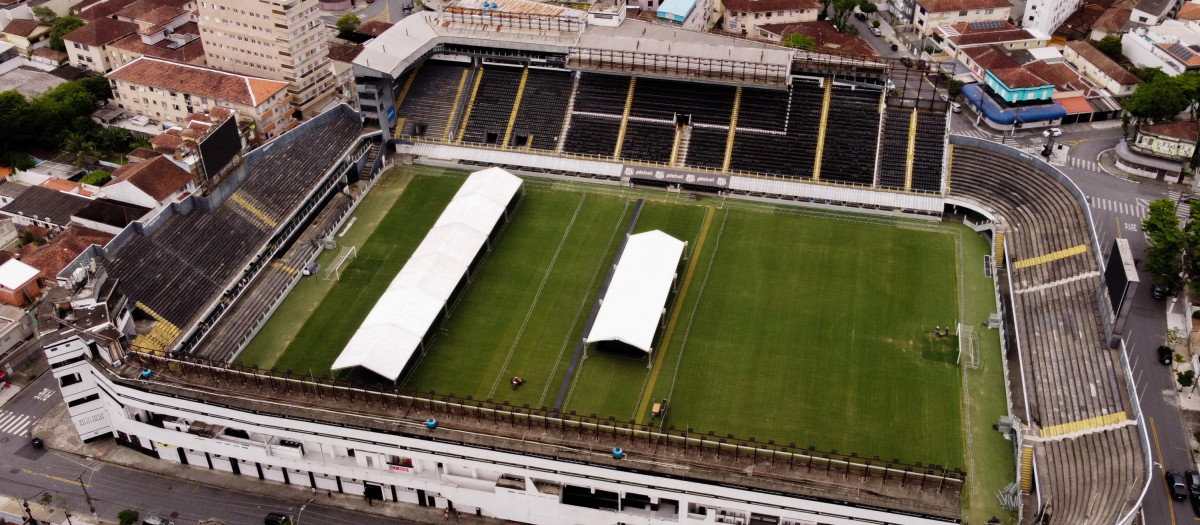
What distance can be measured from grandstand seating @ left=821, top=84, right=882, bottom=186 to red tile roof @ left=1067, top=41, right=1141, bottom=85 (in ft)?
121

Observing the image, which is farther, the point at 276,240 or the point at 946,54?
the point at 946,54

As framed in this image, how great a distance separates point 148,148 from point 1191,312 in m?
108

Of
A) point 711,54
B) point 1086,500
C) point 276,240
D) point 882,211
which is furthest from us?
point 711,54

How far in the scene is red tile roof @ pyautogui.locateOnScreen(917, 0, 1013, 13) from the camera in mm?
135500

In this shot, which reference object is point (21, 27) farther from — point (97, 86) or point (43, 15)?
point (97, 86)

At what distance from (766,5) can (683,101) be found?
40.8 meters

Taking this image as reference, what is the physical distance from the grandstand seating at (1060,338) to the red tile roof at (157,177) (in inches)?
2984

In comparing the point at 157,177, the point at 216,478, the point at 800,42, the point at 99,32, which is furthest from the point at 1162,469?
the point at 99,32

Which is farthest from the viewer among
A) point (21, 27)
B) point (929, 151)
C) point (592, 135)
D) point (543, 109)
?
point (21, 27)

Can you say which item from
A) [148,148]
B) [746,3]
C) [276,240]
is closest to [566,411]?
[276,240]

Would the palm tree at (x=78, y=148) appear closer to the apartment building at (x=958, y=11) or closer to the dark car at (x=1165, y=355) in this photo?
the dark car at (x=1165, y=355)

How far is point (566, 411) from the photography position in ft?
237

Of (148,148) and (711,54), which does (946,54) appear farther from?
(148,148)

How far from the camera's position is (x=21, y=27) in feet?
438
